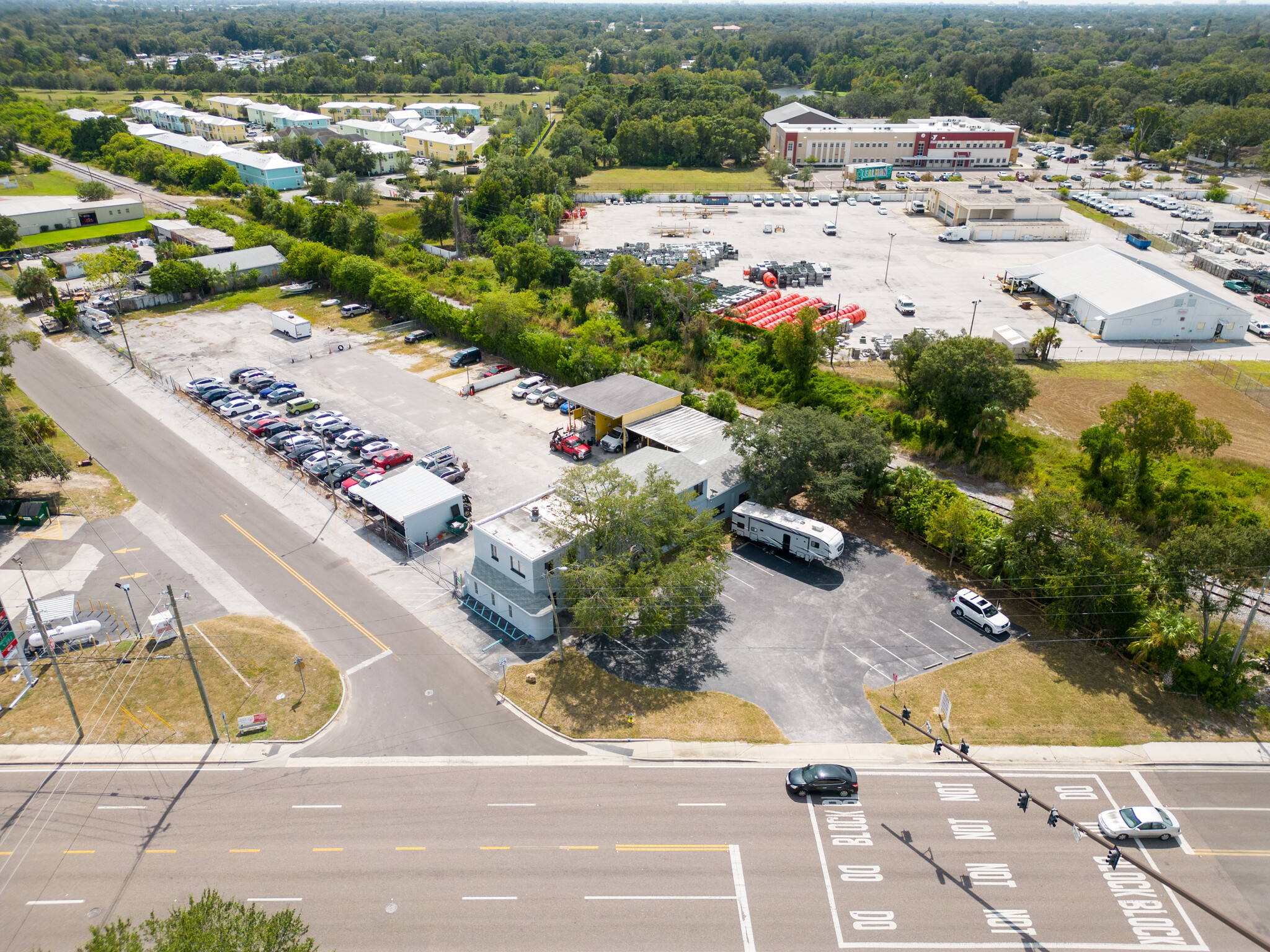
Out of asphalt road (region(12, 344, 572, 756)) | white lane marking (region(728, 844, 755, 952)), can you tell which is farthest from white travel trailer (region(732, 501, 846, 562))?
white lane marking (region(728, 844, 755, 952))

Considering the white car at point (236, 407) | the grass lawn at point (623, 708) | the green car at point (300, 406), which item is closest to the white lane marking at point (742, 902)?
the grass lawn at point (623, 708)

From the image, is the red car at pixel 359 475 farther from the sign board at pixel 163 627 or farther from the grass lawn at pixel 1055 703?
the grass lawn at pixel 1055 703

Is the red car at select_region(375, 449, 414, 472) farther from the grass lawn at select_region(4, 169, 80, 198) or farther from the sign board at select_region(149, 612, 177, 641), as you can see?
the grass lawn at select_region(4, 169, 80, 198)

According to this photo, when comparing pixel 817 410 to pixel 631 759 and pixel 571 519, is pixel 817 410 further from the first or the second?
pixel 631 759

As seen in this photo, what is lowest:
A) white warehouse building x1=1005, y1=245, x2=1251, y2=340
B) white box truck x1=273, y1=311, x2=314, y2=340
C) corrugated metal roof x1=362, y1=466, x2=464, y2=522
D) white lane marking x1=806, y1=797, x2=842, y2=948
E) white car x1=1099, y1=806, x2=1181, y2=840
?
white lane marking x1=806, y1=797, x2=842, y2=948

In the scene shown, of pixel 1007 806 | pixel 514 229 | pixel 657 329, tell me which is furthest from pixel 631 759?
pixel 514 229
